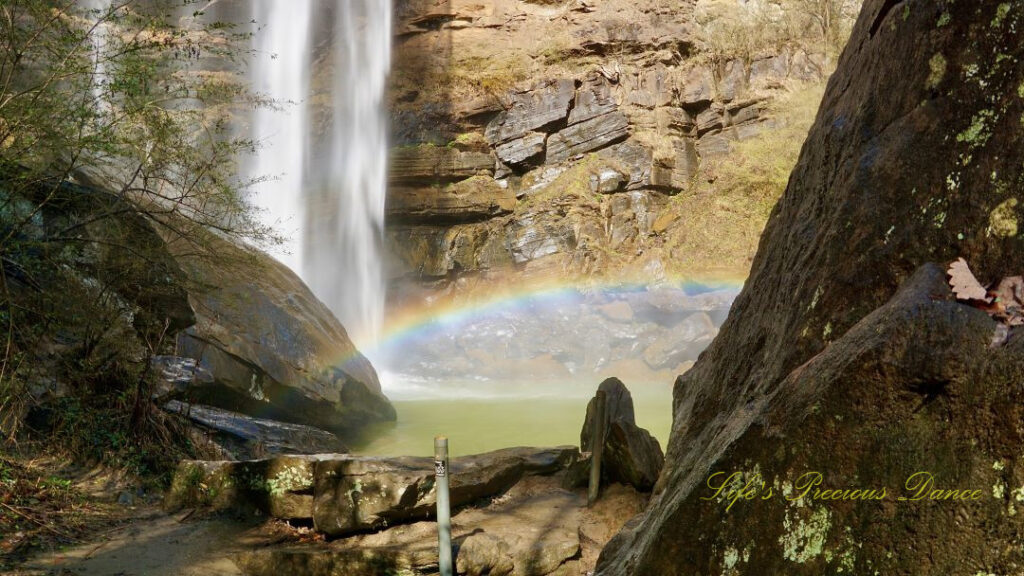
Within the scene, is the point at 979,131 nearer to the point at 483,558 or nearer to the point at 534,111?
the point at 483,558

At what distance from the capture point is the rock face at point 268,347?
9352mm

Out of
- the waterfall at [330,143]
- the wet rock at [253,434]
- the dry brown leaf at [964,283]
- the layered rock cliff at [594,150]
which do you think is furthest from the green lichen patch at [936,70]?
the waterfall at [330,143]

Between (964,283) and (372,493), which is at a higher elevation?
(964,283)

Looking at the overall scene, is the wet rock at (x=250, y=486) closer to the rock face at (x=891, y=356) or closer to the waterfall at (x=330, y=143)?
the rock face at (x=891, y=356)

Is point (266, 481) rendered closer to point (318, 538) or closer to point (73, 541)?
point (318, 538)

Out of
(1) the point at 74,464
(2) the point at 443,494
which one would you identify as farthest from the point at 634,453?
(1) the point at 74,464

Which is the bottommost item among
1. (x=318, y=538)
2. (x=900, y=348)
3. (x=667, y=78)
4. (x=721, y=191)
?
(x=318, y=538)

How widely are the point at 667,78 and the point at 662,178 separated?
152 inches

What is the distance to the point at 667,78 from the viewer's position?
27.6m

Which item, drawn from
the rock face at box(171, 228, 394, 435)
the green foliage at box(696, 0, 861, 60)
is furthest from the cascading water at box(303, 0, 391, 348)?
the rock face at box(171, 228, 394, 435)

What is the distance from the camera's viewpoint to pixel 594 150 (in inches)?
1062

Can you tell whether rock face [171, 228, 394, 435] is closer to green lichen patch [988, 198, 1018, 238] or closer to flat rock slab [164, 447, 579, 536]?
flat rock slab [164, 447, 579, 536]

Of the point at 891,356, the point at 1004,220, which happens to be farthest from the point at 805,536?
the point at 1004,220

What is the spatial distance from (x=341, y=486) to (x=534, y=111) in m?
23.6
